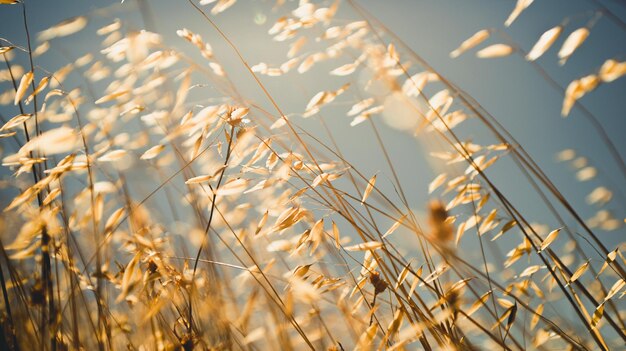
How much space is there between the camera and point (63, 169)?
0.75m

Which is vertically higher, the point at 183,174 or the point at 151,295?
the point at 183,174

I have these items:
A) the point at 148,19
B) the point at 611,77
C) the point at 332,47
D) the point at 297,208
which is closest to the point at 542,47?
the point at 611,77

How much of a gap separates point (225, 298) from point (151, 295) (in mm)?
252

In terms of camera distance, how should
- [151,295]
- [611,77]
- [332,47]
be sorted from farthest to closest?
[332,47]
[151,295]
[611,77]

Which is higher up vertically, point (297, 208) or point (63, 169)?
point (63, 169)

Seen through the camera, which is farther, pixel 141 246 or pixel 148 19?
pixel 148 19

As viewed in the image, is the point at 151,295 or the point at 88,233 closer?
the point at 151,295

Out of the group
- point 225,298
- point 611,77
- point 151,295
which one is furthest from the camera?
point 225,298

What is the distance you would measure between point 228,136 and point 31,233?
424mm

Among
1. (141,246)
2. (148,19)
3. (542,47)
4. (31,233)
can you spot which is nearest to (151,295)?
(141,246)

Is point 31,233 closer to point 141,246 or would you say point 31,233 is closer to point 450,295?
point 141,246

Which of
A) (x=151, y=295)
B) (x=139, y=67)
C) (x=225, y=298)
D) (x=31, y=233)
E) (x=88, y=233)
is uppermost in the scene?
(x=139, y=67)

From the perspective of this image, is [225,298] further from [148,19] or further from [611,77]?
[611,77]

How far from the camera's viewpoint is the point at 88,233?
3.71 ft
